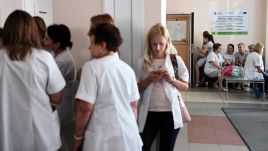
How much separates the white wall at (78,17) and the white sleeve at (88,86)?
1.13 meters

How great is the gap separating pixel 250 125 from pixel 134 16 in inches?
142

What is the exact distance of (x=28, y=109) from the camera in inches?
77.7

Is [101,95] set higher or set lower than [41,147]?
higher

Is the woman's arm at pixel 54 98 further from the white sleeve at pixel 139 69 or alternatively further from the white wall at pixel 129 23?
Result: the white wall at pixel 129 23

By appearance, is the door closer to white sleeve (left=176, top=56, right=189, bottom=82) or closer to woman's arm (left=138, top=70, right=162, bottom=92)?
white sleeve (left=176, top=56, right=189, bottom=82)

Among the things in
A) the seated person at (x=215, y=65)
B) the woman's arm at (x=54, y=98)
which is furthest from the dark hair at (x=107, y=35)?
the seated person at (x=215, y=65)

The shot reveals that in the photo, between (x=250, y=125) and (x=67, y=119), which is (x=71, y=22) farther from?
(x=250, y=125)

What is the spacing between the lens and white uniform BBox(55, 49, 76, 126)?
98.2 inches

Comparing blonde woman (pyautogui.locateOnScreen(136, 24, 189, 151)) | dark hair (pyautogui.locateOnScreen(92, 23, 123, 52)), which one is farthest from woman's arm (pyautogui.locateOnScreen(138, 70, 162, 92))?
dark hair (pyautogui.locateOnScreen(92, 23, 123, 52))

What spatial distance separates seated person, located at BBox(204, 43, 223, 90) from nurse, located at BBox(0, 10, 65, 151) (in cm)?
760

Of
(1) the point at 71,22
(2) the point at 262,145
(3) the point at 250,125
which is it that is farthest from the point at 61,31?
(3) the point at 250,125

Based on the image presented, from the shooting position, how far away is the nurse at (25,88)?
193 cm

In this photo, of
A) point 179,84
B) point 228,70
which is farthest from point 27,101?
point 228,70

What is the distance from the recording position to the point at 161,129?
8.84 feet
